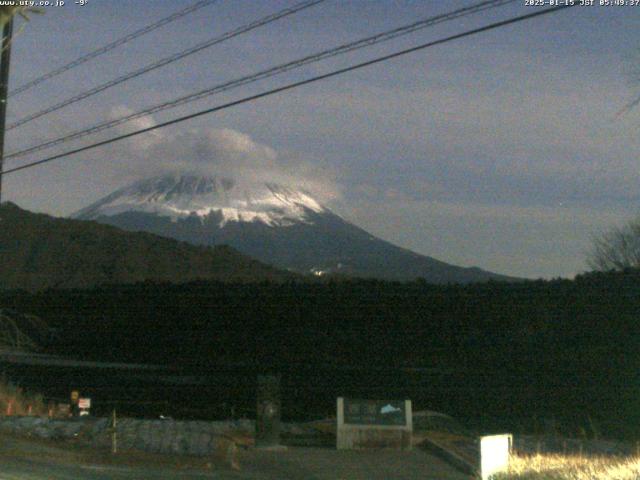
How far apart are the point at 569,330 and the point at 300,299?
1823 cm

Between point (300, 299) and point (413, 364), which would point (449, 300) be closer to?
point (413, 364)

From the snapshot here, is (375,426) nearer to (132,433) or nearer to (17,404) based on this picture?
(132,433)

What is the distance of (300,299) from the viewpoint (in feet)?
198

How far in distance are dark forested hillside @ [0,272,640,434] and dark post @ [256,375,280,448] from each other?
79.2ft

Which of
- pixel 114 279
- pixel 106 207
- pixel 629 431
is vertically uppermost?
pixel 106 207

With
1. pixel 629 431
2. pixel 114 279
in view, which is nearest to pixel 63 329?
pixel 114 279

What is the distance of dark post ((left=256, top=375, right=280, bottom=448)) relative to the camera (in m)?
15.4

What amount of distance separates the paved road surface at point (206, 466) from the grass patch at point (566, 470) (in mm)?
1429

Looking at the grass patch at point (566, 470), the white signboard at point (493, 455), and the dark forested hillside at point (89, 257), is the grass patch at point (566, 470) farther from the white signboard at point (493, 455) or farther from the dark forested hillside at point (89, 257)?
the dark forested hillside at point (89, 257)

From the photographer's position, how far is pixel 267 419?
50.7ft

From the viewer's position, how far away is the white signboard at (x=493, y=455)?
1122 cm

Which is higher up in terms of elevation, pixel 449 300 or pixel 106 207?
pixel 106 207

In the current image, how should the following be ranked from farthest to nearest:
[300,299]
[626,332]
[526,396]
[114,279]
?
[114,279]
[300,299]
[626,332]
[526,396]

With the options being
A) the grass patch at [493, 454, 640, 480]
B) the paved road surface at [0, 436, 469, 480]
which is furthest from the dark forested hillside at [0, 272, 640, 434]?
the grass patch at [493, 454, 640, 480]
